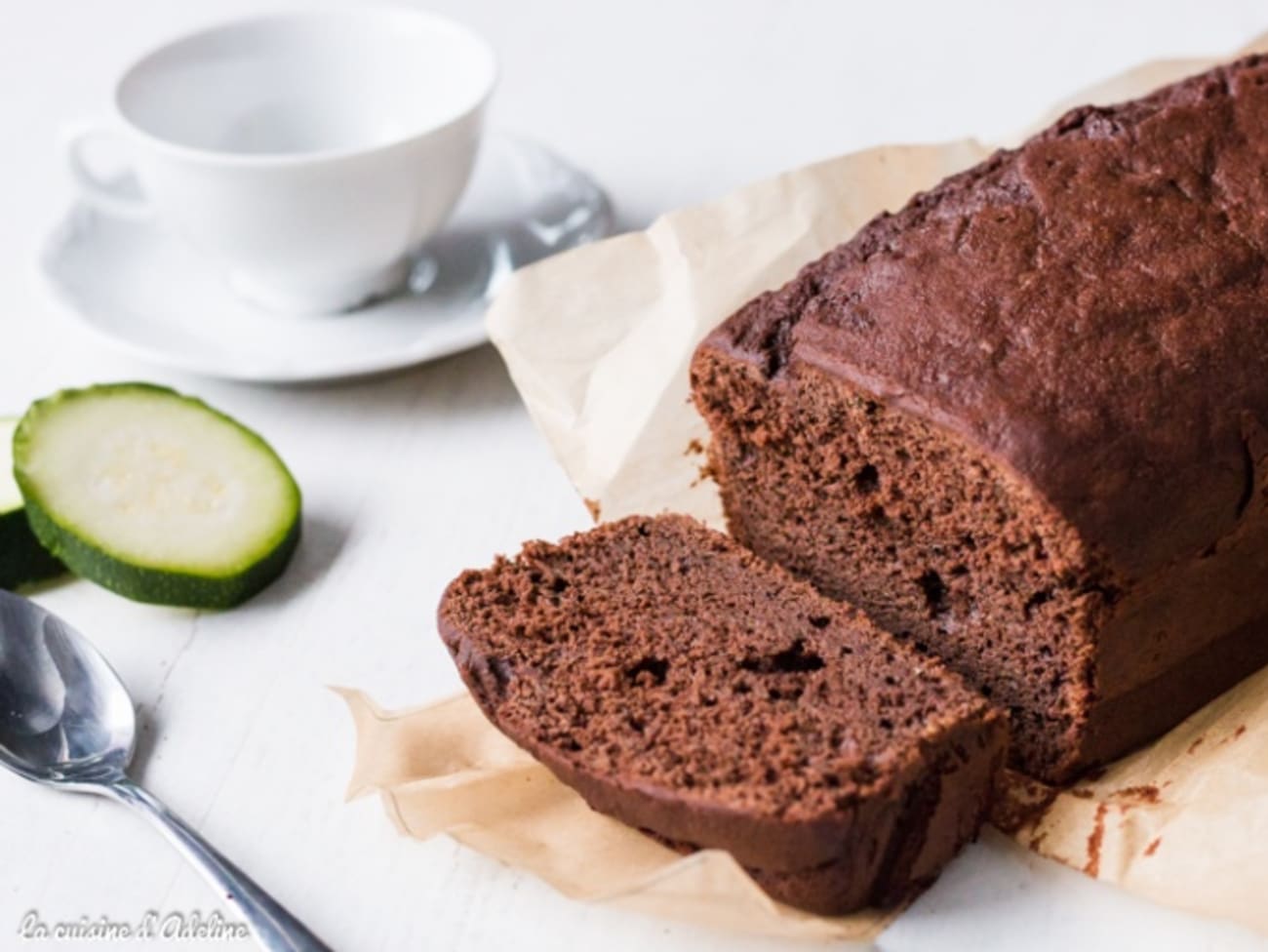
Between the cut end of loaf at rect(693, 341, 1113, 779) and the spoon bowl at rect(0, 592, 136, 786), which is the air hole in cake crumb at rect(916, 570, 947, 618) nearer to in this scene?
the cut end of loaf at rect(693, 341, 1113, 779)

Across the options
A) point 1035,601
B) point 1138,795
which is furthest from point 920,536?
point 1138,795

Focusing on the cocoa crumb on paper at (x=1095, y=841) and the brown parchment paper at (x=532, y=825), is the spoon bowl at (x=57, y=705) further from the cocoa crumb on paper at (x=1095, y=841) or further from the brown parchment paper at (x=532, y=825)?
the cocoa crumb on paper at (x=1095, y=841)

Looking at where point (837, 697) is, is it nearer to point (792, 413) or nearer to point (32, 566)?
point (792, 413)

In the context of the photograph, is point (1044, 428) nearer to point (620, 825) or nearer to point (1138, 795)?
point (1138, 795)

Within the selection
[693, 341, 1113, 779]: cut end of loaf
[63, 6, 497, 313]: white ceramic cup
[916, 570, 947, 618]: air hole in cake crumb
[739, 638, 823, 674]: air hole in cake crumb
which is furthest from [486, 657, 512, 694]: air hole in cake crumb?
[63, 6, 497, 313]: white ceramic cup

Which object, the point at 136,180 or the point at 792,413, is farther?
the point at 136,180

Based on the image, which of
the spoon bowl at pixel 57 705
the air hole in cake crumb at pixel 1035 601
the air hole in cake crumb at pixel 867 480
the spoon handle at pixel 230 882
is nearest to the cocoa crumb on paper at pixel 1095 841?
the air hole in cake crumb at pixel 1035 601

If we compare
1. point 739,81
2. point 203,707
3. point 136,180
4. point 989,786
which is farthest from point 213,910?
point 739,81
